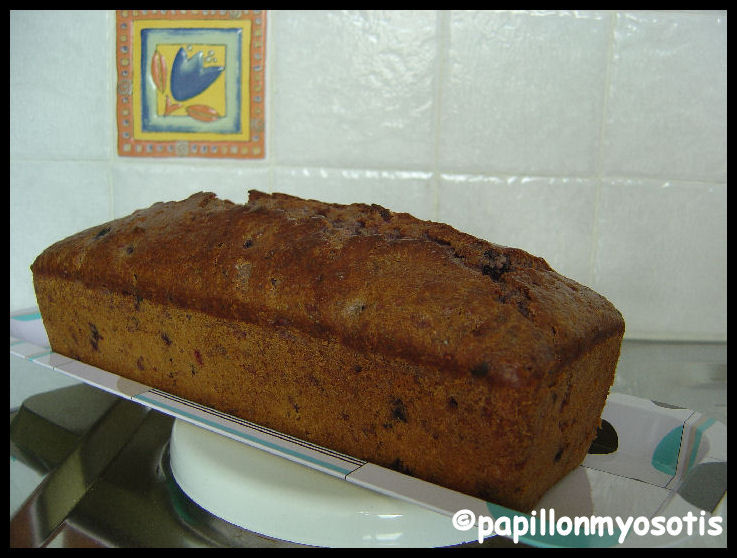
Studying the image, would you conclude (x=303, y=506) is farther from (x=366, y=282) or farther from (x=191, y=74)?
(x=191, y=74)

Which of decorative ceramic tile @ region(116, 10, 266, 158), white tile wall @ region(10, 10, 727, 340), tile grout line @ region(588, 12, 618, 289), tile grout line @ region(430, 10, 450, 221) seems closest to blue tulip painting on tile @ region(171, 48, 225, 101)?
decorative ceramic tile @ region(116, 10, 266, 158)

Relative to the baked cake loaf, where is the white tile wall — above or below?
above

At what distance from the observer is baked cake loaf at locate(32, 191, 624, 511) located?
0.54 meters

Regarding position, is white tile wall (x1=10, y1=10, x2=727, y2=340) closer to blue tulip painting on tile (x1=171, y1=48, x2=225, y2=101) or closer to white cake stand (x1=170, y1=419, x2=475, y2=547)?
blue tulip painting on tile (x1=171, y1=48, x2=225, y2=101)

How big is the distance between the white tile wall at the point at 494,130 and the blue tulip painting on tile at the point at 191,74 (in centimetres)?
14

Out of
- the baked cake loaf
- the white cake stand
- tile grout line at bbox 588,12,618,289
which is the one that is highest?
tile grout line at bbox 588,12,618,289

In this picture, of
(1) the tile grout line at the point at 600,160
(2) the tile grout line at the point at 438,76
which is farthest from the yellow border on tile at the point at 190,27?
(1) the tile grout line at the point at 600,160

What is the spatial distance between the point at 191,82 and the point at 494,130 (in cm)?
70

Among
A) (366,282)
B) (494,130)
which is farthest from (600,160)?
(366,282)

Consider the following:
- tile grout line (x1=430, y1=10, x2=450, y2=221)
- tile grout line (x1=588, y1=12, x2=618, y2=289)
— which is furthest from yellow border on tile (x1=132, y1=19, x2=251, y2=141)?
tile grout line (x1=588, y1=12, x2=618, y2=289)

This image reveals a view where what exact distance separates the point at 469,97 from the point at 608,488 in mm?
884

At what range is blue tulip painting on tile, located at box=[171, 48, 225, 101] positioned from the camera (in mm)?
1231

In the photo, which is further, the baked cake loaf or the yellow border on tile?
the yellow border on tile
